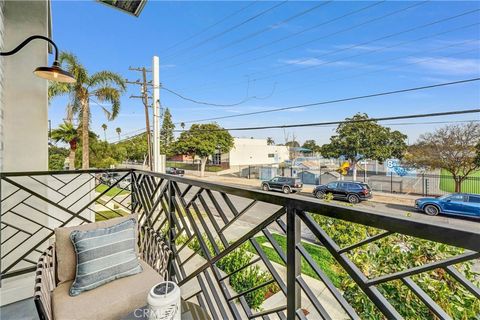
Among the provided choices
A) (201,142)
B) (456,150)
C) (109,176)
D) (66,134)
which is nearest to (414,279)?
(109,176)

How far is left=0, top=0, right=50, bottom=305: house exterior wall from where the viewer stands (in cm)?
217

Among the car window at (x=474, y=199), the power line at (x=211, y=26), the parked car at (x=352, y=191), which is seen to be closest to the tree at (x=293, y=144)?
the parked car at (x=352, y=191)

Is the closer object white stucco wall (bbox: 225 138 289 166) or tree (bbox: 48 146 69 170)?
tree (bbox: 48 146 69 170)

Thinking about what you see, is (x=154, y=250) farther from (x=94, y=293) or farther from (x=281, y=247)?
(x=281, y=247)

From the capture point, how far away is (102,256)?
1.52 metres

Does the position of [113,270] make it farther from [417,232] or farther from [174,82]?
[174,82]

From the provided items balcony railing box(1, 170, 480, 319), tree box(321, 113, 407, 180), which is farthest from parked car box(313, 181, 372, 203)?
balcony railing box(1, 170, 480, 319)

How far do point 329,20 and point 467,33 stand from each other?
4727mm

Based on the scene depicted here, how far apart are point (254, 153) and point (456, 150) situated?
19966 millimetres

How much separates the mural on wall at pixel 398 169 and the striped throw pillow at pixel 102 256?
47.6 ft

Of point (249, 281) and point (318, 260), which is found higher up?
point (249, 281)

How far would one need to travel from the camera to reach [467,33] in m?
8.42

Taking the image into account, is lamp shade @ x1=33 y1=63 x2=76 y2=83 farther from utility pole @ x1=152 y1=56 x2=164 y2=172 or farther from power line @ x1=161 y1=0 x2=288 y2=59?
power line @ x1=161 y1=0 x2=288 y2=59

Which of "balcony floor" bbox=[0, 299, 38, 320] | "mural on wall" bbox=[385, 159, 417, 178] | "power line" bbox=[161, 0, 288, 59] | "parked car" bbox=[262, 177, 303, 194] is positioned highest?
"power line" bbox=[161, 0, 288, 59]
